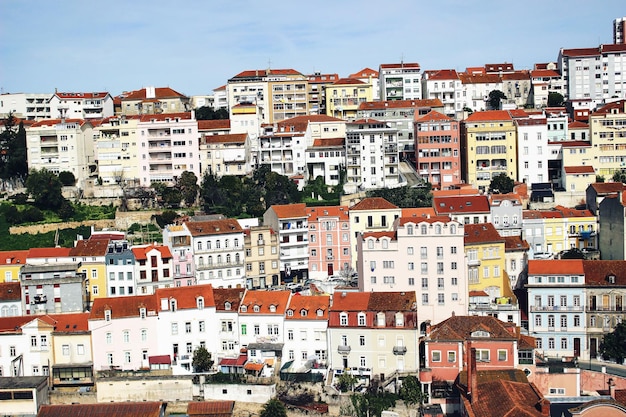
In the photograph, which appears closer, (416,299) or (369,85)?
(416,299)

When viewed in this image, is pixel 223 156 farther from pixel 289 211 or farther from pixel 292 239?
pixel 292 239

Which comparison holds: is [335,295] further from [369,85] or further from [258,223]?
[369,85]

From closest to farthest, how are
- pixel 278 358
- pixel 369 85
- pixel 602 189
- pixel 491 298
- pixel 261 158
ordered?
pixel 278 358
pixel 491 298
pixel 602 189
pixel 261 158
pixel 369 85

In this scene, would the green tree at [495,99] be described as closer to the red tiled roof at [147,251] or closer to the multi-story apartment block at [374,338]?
the red tiled roof at [147,251]

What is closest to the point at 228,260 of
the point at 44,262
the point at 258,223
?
the point at 258,223

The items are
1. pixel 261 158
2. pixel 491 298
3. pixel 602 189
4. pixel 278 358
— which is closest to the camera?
pixel 278 358

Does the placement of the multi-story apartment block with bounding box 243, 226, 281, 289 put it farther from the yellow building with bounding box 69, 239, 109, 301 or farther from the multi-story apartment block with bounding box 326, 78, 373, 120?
the multi-story apartment block with bounding box 326, 78, 373, 120
